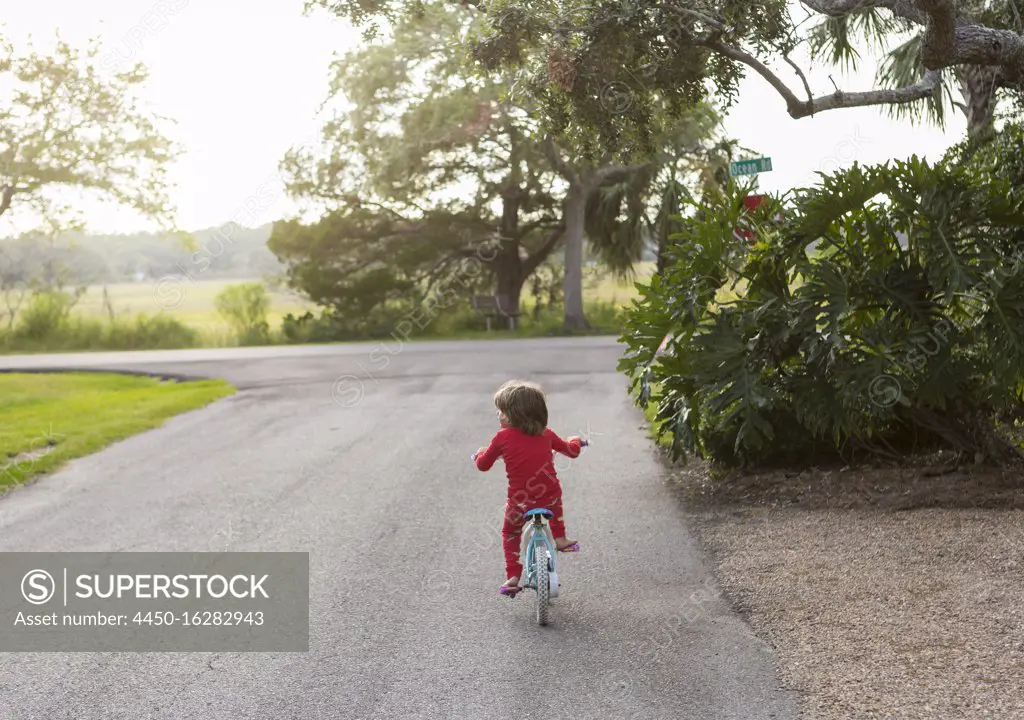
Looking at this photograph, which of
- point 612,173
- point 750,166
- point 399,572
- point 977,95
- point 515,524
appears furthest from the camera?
point 612,173

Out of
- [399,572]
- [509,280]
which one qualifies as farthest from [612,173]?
[399,572]

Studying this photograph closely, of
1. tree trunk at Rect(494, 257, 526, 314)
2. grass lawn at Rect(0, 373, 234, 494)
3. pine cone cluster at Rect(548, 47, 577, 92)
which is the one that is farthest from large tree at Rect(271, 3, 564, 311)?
pine cone cluster at Rect(548, 47, 577, 92)

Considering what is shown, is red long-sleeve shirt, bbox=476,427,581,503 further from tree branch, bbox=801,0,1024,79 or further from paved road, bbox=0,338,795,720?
tree branch, bbox=801,0,1024,79

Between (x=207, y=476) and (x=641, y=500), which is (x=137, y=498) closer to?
(x=207, y=476)

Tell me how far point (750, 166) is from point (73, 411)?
31.9 ft

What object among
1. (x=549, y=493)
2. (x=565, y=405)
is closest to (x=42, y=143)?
(x=565, y=405)

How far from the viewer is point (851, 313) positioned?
7.89 meters

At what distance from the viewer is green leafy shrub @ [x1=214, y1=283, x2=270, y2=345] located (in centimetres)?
3697

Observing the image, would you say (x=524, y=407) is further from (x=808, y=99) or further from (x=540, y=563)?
(x=808, y=99)

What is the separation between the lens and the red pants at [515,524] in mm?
6141

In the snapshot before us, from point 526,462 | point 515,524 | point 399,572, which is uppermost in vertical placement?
point 526,462

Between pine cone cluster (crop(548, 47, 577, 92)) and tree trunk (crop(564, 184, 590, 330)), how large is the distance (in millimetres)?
24383

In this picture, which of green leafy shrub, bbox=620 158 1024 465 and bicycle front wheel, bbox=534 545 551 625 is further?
green leafy shrub, bbox=620 158 1024 465

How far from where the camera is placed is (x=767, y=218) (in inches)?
340
